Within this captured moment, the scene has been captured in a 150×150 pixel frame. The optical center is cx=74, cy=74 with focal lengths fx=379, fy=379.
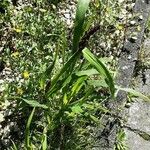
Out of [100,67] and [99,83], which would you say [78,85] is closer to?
[99,83]

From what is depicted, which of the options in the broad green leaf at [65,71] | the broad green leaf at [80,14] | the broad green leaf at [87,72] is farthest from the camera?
the broad green leaf at [87,72]

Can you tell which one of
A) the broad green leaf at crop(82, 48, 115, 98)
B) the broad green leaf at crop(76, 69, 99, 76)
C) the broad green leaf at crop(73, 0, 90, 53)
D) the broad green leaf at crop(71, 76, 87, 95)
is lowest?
the broad green leaf at crop(71, 76, 87, 95)

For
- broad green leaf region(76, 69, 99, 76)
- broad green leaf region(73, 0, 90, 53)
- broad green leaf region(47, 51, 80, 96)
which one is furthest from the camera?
broad green leaf region(76, 69, 99, 76)

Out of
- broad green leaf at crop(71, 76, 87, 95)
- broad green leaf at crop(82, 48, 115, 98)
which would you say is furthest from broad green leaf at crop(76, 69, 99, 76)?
broad green leaf at crop(82, 48, 115, 98)

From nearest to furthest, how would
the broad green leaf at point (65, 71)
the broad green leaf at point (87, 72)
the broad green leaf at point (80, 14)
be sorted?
the broad green leaf at point (80, 14)
the broad green leaf at point (65, 71)
the broad green leaf at point (87, 72)

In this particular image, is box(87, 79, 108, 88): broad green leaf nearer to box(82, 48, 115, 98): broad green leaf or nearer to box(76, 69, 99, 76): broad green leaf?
box(76, 69, 99, 76): broad green leaf

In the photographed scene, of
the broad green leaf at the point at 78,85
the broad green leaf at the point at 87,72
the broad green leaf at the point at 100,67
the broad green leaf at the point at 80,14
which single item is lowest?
the broad green leaf at the point at 78,85

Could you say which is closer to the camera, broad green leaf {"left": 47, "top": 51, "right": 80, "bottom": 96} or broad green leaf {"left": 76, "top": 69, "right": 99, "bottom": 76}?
broad green leaf {"left": 47, "top": 51, "right": 80, "bottom": 96}

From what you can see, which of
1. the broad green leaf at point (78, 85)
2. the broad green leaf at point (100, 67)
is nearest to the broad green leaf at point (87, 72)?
the broad green leaf at point (78, 85)

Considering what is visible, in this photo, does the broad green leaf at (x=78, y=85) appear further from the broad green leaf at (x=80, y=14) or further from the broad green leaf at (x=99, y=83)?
the broad green leaf at (x=80, y=14)

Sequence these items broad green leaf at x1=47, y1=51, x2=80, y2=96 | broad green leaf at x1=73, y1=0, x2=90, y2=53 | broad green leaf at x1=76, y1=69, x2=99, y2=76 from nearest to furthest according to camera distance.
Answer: broad green leaf at x1=73, y1=0, x2=90, y2=53, broad green leaf at x1=47, y1=51, x2=80, y2=96, broad green leaf at x1=76, y1=69, x2=99, y2=76

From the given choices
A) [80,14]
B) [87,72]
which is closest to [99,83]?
[87,72]

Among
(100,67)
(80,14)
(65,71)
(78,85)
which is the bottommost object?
(78,85)

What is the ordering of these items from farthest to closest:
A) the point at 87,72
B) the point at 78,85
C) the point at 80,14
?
1. the point at 78,85
2. the point at 87,72
3. the point at 80,14
